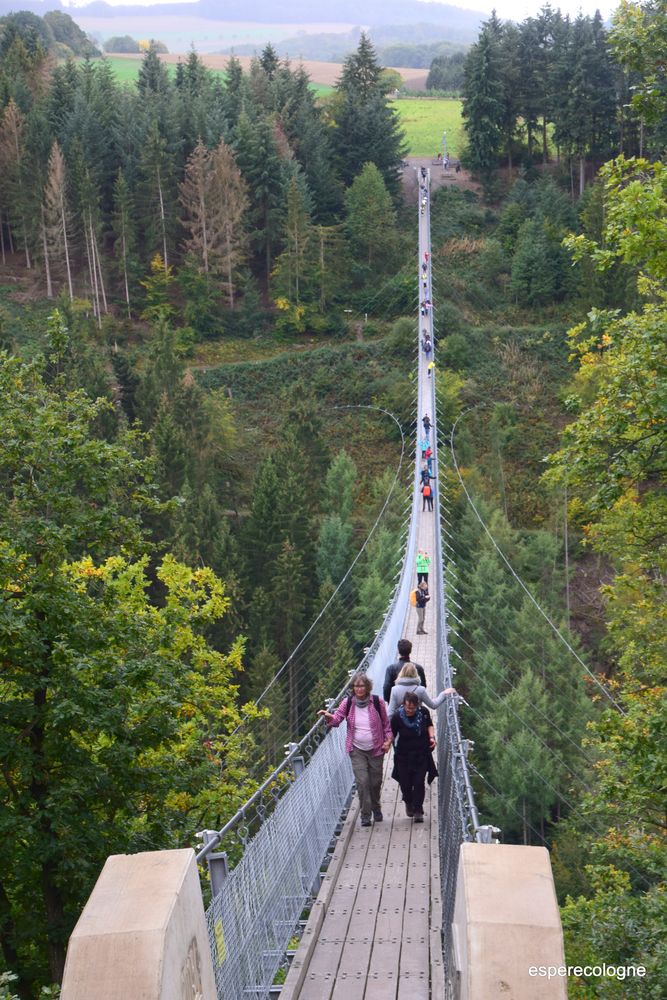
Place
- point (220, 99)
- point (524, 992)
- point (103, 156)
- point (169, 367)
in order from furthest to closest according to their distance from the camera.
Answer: point (220, 99), point (103, 156), point (169, 367), point (524, 992)

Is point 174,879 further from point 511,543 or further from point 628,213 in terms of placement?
point 511,543

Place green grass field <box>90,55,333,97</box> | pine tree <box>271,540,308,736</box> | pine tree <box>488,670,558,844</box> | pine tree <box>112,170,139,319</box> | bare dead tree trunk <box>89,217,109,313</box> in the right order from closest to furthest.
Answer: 1. pine tree <box>488,670,558,844</box>
2. pine tree <box>271,540,308,736</box>
3. bare dead tree trunk <box>89,217,109,313</box>
4. pine tree <box>112,170,139,319</box>
5. green grass field <box>90,55,333,97</box>

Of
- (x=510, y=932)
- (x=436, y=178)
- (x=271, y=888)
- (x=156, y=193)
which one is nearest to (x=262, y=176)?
(x=156, y=193)

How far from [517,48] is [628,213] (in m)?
54.9

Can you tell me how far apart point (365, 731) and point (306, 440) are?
28507 millimetres

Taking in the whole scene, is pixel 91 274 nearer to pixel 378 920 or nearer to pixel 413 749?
pixel 413 749

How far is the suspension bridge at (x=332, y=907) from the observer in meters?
2.84

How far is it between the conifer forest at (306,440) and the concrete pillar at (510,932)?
147cm

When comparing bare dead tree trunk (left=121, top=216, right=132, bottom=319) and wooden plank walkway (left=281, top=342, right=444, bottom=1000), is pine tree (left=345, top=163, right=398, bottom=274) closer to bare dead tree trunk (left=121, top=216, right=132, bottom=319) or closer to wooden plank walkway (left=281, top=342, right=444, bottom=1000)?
bare dead tree trunk (left=121, top=216, right=132, bottom=319)

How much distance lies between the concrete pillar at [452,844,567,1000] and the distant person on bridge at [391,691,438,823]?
3605 millimetres

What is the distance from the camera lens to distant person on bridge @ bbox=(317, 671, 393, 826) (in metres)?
6.84

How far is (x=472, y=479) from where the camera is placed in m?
33.9

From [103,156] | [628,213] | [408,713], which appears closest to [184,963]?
[408,713]

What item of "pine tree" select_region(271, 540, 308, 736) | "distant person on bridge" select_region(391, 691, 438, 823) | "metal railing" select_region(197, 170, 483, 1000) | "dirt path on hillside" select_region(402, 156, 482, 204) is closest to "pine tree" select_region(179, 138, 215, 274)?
"dirt path on hillside" select_region(402, 156, 482, 204)
